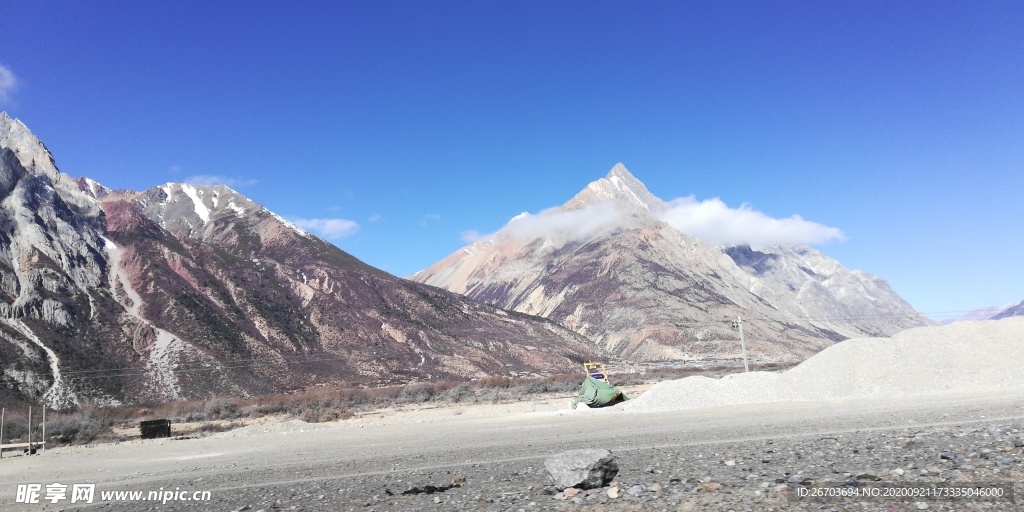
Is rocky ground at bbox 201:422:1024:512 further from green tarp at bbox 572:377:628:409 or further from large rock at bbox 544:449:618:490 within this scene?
green tarp at bbox 572:377:628:409

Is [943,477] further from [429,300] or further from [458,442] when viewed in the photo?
[429,300]

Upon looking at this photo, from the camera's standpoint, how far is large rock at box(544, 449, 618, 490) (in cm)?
823

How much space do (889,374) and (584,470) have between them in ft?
87.6

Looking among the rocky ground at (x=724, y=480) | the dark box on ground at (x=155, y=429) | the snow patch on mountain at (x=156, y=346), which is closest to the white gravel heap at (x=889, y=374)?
the rocky ground at (x=724, y=480)

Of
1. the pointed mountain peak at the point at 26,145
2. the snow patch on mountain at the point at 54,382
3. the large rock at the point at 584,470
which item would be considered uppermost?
the pointed mountain peak at the point at 26,145

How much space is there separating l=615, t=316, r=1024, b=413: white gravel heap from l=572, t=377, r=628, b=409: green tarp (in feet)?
6.02

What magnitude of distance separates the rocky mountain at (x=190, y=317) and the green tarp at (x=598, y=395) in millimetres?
44664

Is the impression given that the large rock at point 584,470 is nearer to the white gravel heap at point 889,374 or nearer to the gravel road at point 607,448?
the gravel road at point 607,448

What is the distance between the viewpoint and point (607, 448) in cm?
1485

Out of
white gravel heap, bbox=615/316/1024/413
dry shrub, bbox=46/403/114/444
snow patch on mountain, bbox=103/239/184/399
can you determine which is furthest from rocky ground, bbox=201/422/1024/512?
snow patch on mountain, bbox=103/239/184/399

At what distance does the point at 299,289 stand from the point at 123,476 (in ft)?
290

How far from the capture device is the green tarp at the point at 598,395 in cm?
3231

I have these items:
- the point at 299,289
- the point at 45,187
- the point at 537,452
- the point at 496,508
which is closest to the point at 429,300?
the point at 299,289

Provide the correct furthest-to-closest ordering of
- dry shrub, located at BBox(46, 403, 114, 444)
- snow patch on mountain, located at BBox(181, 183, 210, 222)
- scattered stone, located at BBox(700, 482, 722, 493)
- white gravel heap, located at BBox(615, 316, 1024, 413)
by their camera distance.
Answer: snow patch on mountain, located at BBox(181, 183, 210, 222)
dry shrub, located at BBox(46, 403, 114, 444)
white gravel heap, located at BBox(615, 316, 1024, 413)
scattered stone, located at BBox(700, 482, 722, 493)
